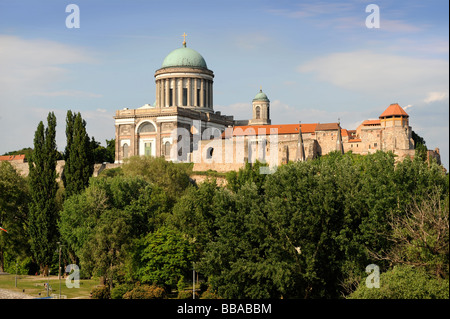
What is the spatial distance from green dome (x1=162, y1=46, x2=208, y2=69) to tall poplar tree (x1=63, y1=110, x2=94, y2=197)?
166ft

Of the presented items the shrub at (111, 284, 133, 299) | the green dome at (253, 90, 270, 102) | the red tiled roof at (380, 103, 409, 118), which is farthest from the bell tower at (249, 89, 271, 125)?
the shrub at (111, 284, 133, 299)

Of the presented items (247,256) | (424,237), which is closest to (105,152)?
(247,256)

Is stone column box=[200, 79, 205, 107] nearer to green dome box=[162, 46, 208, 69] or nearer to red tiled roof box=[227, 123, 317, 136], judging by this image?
green dome box=[162, 46, 208, 69]

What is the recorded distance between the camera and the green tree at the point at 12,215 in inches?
2398

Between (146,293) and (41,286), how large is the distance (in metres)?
9.92

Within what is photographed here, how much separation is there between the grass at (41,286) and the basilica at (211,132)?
1278 inches

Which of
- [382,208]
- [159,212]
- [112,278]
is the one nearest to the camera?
[382,208]

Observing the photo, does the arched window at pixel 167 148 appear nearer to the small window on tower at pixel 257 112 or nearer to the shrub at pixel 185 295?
the small window on tower at pixel 257 112

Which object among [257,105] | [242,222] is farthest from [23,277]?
[257,105]

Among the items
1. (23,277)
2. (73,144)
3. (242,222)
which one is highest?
(73,144)

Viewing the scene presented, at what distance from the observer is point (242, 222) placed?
45.1m

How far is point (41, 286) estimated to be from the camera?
52312mm

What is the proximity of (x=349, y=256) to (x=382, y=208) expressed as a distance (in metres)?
3.41

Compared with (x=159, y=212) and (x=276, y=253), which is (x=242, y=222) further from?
(x=159, y=212)
